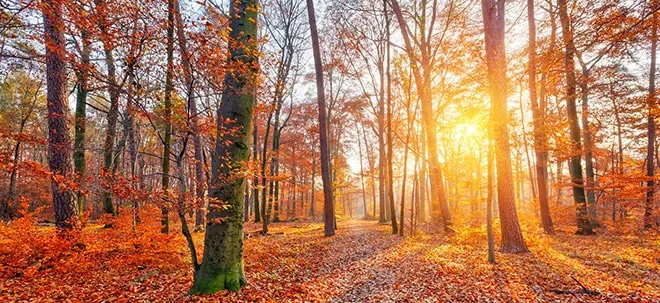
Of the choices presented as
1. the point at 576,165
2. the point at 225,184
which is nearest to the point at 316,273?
the point at 225,184

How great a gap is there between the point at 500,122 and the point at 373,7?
397 inches

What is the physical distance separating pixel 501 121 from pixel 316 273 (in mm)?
6235

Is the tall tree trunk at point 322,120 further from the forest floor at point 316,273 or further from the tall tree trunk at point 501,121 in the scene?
the tall tree trunk at point 501,121

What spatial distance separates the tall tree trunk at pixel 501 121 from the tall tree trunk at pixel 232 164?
625 cm

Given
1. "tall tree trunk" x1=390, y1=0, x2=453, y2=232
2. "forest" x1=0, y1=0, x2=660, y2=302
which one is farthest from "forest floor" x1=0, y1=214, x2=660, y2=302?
"tall tree trunk" x1=390, y1=0, x2=453, y2=232

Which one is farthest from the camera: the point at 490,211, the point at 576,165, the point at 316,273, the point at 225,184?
the point at 576,165

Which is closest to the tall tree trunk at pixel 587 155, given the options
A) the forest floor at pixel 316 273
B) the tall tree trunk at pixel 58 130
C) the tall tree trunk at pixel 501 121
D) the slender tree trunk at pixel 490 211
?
the forest floor at pixel 316 273

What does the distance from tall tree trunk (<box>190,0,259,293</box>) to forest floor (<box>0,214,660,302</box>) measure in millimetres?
392

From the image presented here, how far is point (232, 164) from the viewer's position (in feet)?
16.2

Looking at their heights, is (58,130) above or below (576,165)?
above

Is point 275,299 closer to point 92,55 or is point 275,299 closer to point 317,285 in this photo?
point 317,285

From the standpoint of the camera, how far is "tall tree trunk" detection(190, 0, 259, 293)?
15.8ft

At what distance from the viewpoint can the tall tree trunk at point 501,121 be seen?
25.0 feet

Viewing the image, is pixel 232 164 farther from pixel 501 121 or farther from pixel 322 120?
pixel 322 120
